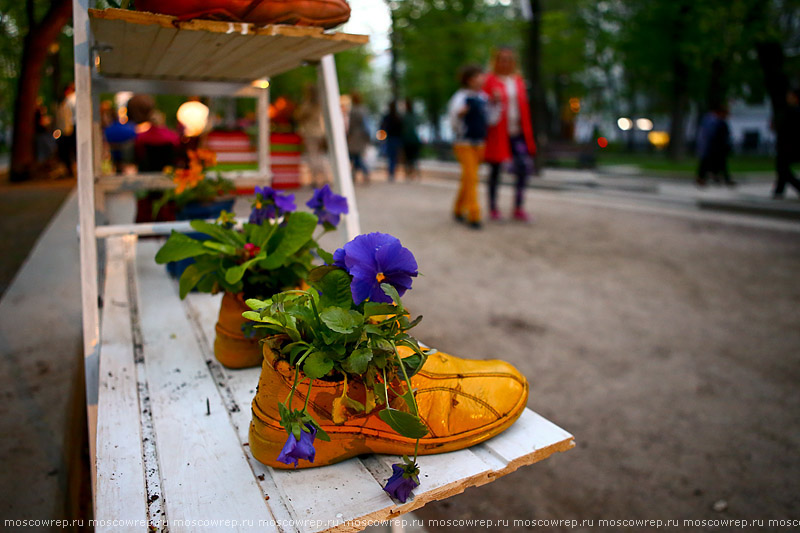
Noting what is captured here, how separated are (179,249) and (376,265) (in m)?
0.75

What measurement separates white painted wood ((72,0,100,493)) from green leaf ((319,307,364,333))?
2.91ft

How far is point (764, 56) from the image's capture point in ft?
33.4

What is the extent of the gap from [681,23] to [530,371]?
2177 centimetres

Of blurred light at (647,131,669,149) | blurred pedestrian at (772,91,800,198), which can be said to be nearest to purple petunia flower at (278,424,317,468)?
blurred pedestrian at (772,91,800,198)

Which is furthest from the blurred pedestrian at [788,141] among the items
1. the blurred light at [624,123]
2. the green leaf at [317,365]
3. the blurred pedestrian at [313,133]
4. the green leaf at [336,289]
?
the blurred light at [624,123]

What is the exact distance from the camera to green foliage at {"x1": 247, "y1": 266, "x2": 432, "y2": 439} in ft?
3.49

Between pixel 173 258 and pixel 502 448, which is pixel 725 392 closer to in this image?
pixel 502 448

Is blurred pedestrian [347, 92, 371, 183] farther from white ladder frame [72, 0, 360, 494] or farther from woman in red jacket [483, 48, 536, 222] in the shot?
white ladder frame [72, 0, 360, 494]

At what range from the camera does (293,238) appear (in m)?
1.63

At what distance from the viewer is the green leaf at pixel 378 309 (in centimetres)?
110

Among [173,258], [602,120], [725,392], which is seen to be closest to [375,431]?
[173,258]

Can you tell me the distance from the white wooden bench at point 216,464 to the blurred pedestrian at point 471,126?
5.45m

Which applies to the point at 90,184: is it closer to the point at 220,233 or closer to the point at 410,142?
the point at 220,233

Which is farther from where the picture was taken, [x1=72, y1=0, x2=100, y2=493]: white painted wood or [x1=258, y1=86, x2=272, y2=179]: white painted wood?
[x1=258, y1=86, x2=272, y2=179]: white painted wood
